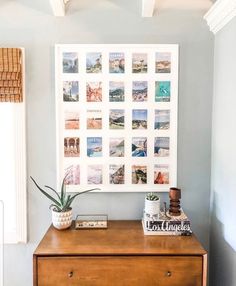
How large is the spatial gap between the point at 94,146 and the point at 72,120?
242 millimetres

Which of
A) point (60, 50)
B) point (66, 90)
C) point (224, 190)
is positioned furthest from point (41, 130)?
point (224, 190)

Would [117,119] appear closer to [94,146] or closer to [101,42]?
[94,146]

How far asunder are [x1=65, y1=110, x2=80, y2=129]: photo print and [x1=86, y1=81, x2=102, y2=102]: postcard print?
0.14 meters

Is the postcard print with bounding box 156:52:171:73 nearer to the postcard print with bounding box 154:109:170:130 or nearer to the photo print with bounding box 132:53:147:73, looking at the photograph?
the photo print with bounding box 132:53:147:73

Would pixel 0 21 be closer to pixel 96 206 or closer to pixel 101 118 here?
pixel 101 118

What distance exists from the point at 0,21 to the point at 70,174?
3.87 feet

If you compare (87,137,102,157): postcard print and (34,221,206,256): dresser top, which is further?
(87,137,102,157): postcard print

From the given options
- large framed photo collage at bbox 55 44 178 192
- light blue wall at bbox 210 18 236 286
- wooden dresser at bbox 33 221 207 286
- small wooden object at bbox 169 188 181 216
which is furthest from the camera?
large framed photo collage at bbox 55 44 178 192

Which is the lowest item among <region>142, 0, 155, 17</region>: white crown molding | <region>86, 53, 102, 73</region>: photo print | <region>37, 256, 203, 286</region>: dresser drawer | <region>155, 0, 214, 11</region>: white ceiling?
<region>37, 256, 203, 286</region>: dresser drawer

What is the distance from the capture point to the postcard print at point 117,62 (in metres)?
2.08

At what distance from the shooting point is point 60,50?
207 cm

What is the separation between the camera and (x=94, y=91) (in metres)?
2.10

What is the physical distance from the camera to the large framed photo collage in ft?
6.82

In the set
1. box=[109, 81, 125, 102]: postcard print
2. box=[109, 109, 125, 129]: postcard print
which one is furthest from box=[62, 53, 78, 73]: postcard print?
box=[109, 109, 125, 129]: postcard print
